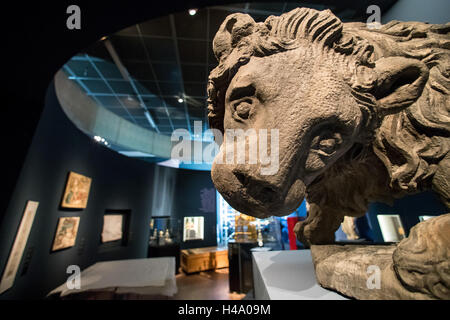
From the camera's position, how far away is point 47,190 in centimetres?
257

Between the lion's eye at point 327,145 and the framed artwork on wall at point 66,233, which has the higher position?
the lion's eye at point 327,145

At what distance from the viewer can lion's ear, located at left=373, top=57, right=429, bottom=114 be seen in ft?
2.60

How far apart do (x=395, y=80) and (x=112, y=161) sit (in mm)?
4811

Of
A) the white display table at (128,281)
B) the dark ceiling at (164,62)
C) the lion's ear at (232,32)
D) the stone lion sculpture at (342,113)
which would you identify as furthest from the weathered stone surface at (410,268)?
the white display table at (128,281)

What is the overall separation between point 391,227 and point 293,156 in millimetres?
2175

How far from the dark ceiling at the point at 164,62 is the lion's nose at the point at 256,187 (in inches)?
70.2

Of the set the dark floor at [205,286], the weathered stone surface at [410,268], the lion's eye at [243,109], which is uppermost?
the lion's eye at [243,109]

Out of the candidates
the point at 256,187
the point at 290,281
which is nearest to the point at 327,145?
the point at 256,187

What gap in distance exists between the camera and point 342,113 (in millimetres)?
697

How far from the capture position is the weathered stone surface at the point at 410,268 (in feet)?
1.80

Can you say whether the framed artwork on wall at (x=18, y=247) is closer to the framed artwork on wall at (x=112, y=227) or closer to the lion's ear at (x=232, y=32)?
the framed artwork on wall at (x=112, y=227)

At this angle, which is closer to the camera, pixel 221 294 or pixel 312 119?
pixel 312 119
